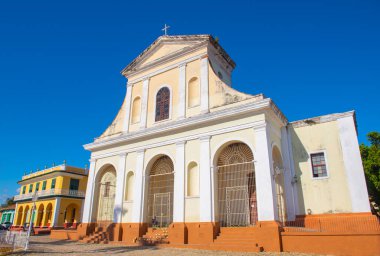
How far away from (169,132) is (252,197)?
4.99 m

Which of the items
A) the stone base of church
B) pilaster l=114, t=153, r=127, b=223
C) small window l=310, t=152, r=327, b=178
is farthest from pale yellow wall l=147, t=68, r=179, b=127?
small window l=310, t=152, r=327, b=178

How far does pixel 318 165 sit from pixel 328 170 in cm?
51

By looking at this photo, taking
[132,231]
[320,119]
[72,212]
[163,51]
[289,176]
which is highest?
[163,51]

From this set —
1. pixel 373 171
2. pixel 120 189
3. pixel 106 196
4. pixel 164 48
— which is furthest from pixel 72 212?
pixel 373 171

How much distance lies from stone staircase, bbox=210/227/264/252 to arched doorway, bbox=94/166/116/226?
7.46 meters

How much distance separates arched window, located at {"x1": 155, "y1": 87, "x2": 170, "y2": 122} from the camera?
15445mm

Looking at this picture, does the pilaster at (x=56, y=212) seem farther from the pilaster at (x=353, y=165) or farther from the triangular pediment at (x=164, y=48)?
the pilaster at (x=353, y=165)

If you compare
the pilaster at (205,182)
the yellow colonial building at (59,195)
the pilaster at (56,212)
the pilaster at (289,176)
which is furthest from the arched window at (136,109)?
the pilaster at (56,212)

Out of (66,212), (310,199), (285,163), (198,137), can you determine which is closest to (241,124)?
(198,137)

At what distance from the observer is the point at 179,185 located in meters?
13.0

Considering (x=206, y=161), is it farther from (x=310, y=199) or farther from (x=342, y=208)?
(x=342, y=208)

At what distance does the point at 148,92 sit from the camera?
16.5 meters

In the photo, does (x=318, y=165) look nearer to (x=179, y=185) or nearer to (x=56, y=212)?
(x=179, y=185)

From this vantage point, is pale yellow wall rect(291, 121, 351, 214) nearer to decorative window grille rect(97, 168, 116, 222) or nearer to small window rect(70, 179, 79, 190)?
decorative window grille rect(97, 168, 116, 222)
